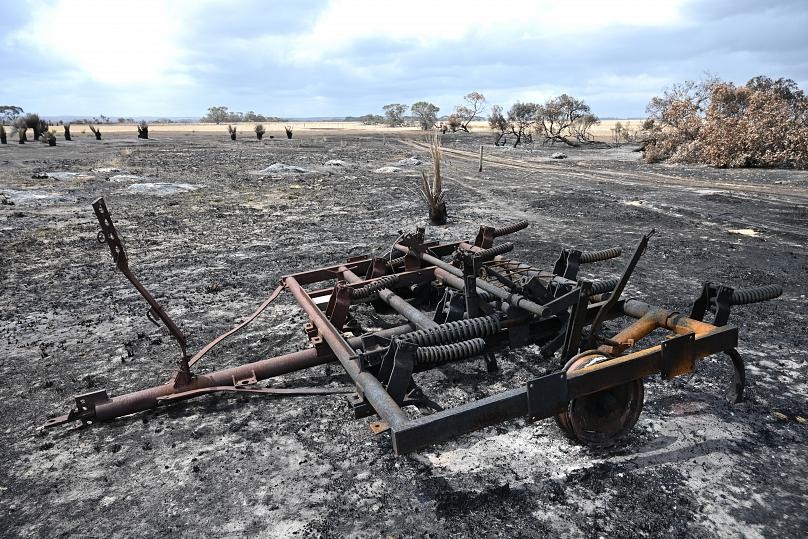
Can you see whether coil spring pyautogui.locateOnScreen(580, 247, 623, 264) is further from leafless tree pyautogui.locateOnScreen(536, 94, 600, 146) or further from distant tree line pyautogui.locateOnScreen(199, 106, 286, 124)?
distant tree line pyautogui.locateOnScreen(199, 106, 286, 124)

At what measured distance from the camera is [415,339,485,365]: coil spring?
10.3ft

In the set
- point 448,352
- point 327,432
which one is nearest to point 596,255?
point 448,352

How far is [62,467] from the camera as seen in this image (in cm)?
346

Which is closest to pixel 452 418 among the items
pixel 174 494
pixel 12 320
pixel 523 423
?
pixel 523 423

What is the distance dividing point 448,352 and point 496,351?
2.58 ft

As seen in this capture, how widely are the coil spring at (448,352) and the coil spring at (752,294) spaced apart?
186 cm

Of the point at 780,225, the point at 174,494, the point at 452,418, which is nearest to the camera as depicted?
the point at 452,418

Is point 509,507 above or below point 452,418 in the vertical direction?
below

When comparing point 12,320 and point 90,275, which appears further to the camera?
point 90,275

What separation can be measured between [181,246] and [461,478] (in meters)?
8.45

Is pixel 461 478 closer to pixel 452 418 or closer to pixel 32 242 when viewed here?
pixel 452 418

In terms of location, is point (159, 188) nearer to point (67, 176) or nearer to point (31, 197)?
point (31, 197)

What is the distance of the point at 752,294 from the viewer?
11.6 feet

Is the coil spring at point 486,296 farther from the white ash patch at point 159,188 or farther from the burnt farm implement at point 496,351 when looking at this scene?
the white ash patch at point 159,188
